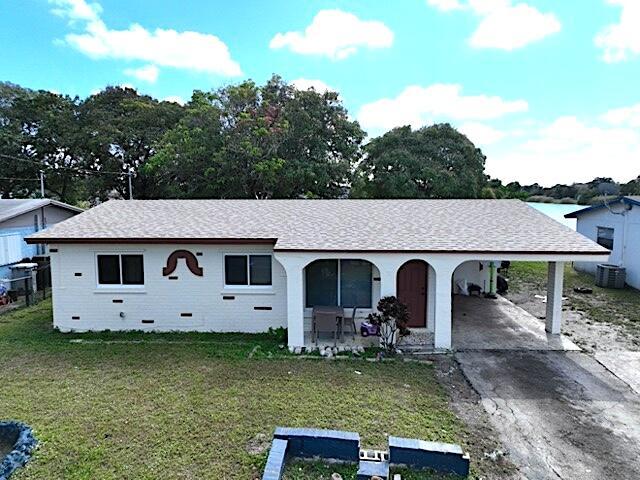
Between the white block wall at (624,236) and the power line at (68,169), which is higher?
the power line at (68,169)

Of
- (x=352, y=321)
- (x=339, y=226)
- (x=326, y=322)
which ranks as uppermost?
(x=339, y=226)

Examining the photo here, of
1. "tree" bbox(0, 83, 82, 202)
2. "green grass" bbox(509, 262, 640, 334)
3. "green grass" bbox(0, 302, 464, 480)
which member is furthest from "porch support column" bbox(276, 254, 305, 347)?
"tree" bbox(0, 83, 82, 202)

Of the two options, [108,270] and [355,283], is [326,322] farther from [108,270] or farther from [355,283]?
[108,270]

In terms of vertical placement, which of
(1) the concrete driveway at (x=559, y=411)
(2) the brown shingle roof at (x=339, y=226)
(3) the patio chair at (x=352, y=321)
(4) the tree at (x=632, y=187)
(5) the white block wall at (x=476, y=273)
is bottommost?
(1) the concrete driveway at (x=559, y=411)

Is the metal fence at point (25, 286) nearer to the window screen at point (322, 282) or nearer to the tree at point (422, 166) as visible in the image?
the window screen at point (322, 282)

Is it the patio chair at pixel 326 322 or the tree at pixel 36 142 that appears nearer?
the patio chair at pixel 326 322

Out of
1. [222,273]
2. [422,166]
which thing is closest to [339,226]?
[222,273]

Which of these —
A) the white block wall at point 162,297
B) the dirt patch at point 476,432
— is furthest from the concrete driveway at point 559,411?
the white block wall at point 162,297
